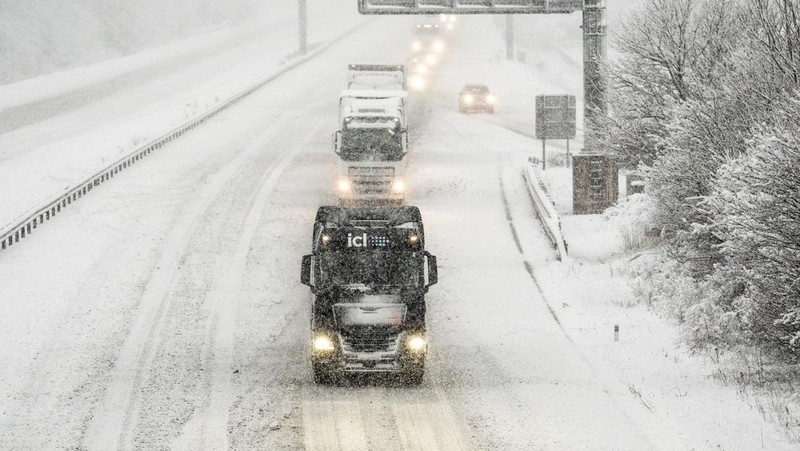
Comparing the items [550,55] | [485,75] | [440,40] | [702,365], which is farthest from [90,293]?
[550,55]

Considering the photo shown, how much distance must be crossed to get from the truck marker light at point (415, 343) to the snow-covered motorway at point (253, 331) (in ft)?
2.63

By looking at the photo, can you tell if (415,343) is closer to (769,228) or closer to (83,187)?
(769,228)

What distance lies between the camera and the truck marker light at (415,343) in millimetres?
17031

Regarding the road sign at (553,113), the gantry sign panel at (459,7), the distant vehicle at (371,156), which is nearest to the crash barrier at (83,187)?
the distant vehicle at (371,156)

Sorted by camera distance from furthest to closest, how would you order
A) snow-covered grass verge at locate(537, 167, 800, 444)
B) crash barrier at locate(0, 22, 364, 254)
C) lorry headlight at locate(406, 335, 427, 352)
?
crash barrier at locate(0, 22, 364, 254) → lorry headlight at locate(406, 335, 427, 352) → snow-covered grass verge at locate(537, 167, 800, 444)

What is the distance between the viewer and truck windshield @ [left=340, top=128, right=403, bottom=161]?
29.6 m

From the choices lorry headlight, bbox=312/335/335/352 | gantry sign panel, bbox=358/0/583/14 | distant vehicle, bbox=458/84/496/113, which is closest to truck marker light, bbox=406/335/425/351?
lorry headlight, bbox=312/335/335/352

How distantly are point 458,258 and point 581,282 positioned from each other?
3405mm

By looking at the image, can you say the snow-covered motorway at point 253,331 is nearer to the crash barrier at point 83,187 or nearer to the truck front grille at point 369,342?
the crash barrier at point 83,187

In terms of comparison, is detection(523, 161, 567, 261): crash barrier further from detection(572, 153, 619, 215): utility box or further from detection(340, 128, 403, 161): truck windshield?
detection(340, 128, 403, 161): truck windshield

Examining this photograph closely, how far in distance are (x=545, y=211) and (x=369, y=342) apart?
42.6 feet

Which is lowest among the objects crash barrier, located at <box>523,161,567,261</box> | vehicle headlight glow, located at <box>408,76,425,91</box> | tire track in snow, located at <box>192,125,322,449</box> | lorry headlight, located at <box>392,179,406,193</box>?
tire track in snow, located at <box>192,125,322,449</box>

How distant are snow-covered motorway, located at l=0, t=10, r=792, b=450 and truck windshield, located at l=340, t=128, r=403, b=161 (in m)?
2.27

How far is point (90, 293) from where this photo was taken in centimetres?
2261
